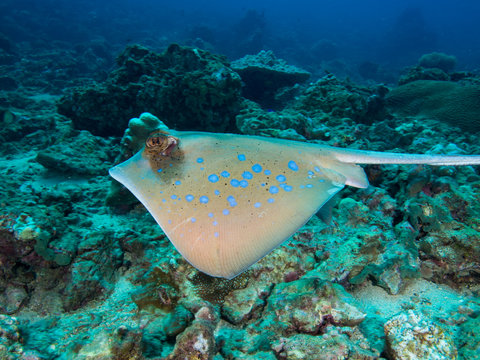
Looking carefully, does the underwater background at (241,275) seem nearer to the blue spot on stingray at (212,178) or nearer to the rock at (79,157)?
the rock at (79,157)

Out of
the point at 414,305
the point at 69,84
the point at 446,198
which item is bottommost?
the point at 69,84

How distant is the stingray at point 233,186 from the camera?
1.95 m

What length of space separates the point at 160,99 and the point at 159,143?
5.68 m

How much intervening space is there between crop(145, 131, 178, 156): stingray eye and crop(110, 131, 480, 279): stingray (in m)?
0.01

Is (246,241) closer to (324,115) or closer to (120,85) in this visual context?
(324,115)

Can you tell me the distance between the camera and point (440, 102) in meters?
8.31

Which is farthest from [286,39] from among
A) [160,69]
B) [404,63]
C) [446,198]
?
[446,198]

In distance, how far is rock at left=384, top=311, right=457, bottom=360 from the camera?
6.21 ft

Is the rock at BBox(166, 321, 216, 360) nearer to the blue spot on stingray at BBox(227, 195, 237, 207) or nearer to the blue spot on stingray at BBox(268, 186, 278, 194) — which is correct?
the blue spot on stingray at BBox(227, 195, 237, 207)

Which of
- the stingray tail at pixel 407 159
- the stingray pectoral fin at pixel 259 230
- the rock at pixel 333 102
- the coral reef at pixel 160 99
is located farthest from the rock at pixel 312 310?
the coral reef at pixel 160 99

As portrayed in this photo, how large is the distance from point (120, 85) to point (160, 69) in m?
1.49

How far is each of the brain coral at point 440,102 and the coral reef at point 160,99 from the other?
641 centimetres

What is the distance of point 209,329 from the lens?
1.99m

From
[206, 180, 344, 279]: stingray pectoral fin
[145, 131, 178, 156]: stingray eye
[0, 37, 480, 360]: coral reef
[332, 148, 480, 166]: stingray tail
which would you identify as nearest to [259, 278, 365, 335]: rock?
[0, 37, 480, 360]: coral reef
